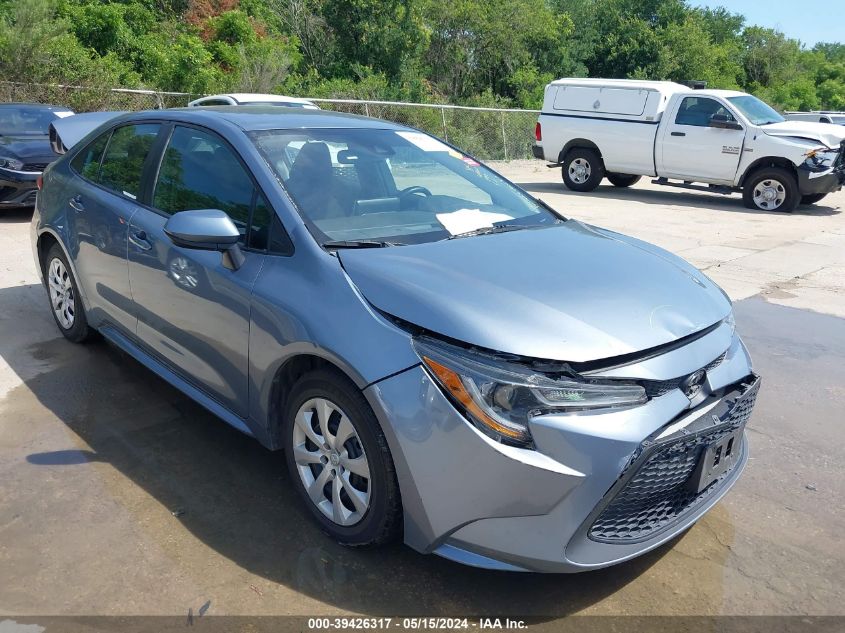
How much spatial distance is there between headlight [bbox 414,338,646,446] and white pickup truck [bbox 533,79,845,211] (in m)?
11.5

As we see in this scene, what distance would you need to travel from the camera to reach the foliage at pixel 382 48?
19.3 meters

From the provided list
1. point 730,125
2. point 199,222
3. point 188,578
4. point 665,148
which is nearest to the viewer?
point 188,578

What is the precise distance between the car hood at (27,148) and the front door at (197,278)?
6583mm

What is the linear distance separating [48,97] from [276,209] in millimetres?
15613

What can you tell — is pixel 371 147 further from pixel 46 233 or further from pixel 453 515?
pixel 46 233


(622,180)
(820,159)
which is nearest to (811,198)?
(820,159)

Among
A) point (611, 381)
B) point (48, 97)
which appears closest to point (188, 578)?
point (611, 381)

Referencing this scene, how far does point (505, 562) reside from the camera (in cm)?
260

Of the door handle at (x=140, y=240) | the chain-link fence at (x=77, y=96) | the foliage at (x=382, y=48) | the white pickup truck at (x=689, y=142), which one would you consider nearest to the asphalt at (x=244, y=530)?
the door handle at (x=140, y=240)

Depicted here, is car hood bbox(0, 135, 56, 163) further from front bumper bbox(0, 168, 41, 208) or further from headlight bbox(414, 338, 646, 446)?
headlight bbox(414, 338, 646, 446)

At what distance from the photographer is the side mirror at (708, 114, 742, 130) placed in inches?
508

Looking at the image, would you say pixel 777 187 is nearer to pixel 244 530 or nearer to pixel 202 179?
pixel 202 179

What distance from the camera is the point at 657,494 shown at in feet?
8.88

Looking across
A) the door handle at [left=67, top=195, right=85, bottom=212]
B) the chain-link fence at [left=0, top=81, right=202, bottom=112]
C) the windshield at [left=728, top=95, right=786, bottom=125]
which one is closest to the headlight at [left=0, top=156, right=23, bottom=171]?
the door handle at [left=67, top=195, right=85, bottom=212]
